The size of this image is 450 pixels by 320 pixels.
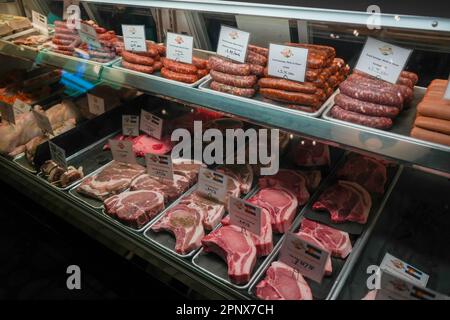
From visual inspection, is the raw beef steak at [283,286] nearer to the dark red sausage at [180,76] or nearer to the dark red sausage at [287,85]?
the dark red sausage at [287,85]

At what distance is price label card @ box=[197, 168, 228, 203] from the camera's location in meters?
2.37

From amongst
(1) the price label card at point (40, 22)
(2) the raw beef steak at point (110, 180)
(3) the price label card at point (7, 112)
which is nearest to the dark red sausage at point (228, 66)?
(2) the raw beef steak at point (110, 180)

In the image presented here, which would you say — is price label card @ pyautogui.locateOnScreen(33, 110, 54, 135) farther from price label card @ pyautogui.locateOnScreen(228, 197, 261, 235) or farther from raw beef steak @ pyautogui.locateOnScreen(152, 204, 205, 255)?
price label card @ pyautogui.locateOnScreen(228, 197, 261, 235)

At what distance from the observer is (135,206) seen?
247 centimetres

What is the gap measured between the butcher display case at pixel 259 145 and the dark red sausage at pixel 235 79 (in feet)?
0.03

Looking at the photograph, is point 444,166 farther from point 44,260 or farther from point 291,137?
point 44,260

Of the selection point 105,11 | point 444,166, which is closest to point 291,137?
point 444,166

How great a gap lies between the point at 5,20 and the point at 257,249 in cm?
308

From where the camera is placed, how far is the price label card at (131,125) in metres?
3.24

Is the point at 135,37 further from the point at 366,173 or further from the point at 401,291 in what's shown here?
the point at 401,291

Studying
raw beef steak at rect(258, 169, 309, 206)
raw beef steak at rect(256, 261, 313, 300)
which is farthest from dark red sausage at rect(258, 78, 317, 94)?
raw beef steak at rect(256, 261, 313, 300)

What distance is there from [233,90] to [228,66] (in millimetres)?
150

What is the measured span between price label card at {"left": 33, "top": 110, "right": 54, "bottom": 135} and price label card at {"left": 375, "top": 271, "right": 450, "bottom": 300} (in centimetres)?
271

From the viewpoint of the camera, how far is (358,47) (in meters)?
2.21
